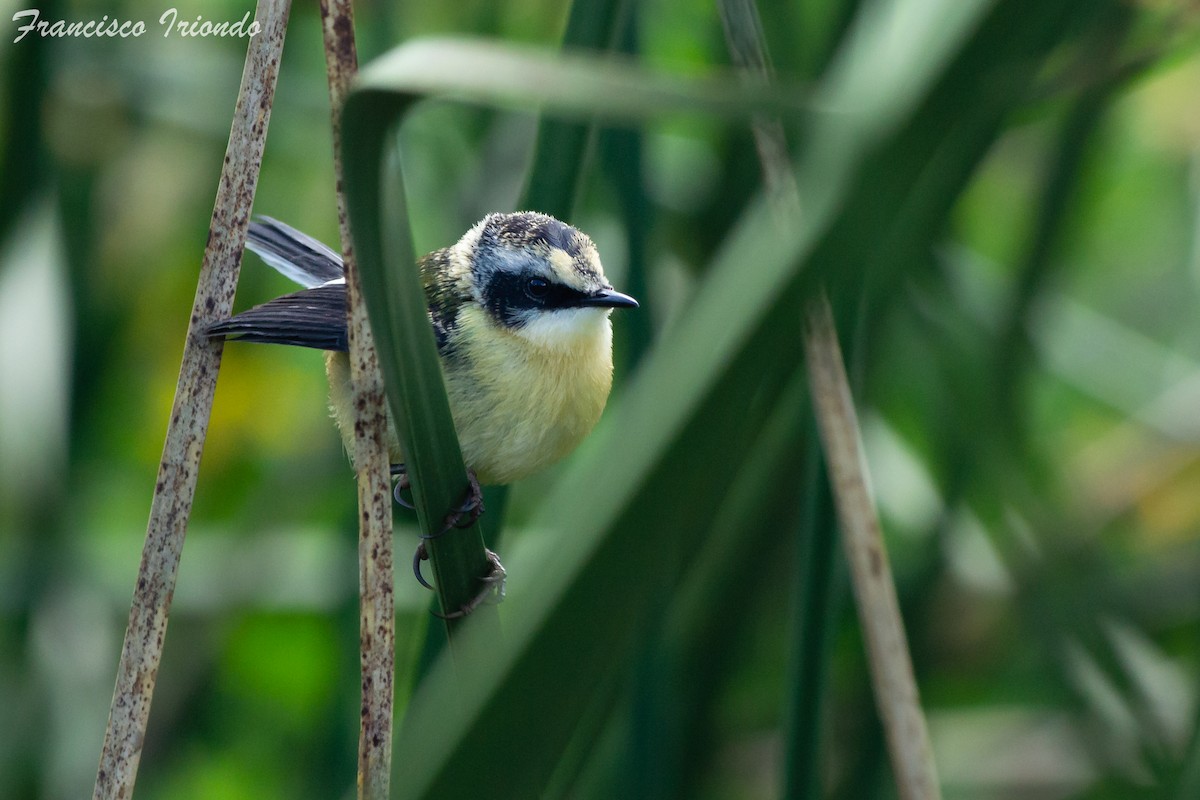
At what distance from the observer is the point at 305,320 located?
1968 millimetres

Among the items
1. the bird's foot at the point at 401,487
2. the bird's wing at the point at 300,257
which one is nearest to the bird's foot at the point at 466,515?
the bird's foot at the point at 401,487

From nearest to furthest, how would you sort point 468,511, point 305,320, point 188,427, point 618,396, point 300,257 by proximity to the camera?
point 188,427 < point 468,511 < point 305,320 < point 300,257 < point 618,396

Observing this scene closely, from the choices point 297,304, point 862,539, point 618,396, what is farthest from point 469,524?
point 618,396

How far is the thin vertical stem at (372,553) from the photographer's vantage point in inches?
45.4

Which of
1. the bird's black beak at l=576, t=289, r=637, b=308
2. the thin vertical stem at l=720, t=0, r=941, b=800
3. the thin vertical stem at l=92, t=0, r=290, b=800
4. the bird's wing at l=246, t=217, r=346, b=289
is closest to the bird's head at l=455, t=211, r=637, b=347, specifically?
the bird's black beak at l=576, t=289, r=637, b=308

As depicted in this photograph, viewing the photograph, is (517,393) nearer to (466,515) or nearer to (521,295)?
(521,295)

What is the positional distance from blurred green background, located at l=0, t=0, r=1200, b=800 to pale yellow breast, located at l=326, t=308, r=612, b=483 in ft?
0.37

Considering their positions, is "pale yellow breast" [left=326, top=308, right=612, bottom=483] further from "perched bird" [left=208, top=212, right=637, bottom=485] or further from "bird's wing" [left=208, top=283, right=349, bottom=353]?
"bird's wing" [left=208, top=283, right=349, bottom=353]

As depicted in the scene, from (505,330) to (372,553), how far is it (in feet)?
3.29

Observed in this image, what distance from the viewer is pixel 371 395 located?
1.24m

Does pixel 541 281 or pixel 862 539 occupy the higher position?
pixel 541 281

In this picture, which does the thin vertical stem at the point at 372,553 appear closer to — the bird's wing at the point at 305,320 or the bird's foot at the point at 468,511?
the bird's foot at the point at 468,511

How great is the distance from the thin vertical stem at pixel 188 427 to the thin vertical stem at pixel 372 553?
0.61ft

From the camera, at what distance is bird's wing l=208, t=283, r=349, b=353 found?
1.83 meters
